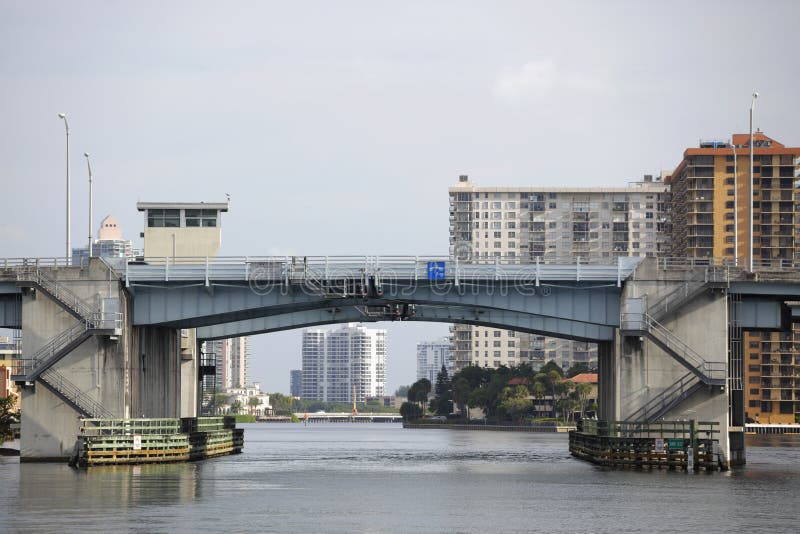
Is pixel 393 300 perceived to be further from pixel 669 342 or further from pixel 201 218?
pixel 201 218

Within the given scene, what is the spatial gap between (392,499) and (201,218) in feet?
127

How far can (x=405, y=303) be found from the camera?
8712 cm

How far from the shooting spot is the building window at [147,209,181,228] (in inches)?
3804

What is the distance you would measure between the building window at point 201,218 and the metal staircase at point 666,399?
32916 mm

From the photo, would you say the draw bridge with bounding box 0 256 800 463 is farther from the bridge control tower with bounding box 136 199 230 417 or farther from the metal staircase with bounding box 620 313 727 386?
the bridge control tower with bounding box 136 199 230 417

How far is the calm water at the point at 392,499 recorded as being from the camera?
51.1 m

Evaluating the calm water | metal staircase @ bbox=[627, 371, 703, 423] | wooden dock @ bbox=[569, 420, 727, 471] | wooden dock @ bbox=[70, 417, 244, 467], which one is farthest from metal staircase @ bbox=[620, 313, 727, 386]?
wooden dock @ bbox=[70, 417, 244, 467]

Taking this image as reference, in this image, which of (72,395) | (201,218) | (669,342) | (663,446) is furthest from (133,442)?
(669,342)

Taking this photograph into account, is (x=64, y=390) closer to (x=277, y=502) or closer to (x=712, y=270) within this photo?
(x=277, y=502)

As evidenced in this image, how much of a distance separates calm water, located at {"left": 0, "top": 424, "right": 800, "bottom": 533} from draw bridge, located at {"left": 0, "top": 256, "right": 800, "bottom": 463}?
496cm

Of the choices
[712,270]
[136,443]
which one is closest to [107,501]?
[136,443]

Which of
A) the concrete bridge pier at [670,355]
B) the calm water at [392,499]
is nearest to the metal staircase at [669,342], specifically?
the concrete bridge pier at [670,355]

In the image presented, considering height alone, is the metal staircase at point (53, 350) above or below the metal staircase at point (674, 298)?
below

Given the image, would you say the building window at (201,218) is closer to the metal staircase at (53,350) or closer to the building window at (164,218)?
the building window at (164,218)
